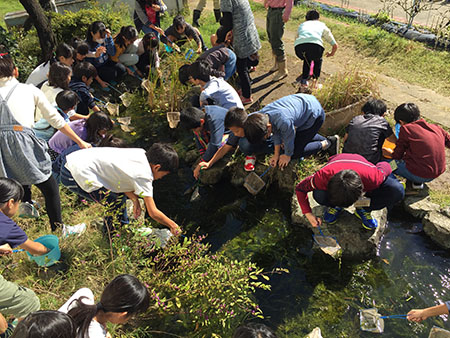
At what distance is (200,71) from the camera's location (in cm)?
436

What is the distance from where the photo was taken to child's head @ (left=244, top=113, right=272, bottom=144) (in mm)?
3432

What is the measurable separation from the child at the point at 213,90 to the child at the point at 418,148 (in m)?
1.97

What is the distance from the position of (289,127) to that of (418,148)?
1382 mm

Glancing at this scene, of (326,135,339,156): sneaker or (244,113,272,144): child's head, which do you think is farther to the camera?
(326,135,339,156): sneaker

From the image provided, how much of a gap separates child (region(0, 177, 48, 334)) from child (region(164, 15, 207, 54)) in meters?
4.71

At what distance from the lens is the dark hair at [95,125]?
3479 mm

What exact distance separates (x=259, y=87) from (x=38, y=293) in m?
4.48

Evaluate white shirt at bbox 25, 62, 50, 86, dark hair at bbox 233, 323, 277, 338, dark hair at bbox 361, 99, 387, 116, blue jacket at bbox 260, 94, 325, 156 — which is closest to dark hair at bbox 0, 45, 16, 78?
white shirt at bbox 25, 62, 50, 86

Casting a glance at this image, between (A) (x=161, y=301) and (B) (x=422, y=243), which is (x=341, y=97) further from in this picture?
(A) (x=161, y=301)

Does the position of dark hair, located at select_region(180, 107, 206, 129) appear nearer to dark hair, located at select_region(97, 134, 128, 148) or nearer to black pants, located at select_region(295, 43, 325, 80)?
dark hair, located at select_region(97, 134, 128, 148)

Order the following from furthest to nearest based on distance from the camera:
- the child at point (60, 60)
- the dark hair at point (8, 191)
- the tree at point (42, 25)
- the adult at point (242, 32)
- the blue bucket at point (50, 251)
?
the tree at point (42, 25) → the adult at point (242, 32) → the child at point (60, 60) → the blue bucket at point (50, 251) → the dark hair at point (8, 191)

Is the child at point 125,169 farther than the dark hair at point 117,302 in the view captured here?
Yes

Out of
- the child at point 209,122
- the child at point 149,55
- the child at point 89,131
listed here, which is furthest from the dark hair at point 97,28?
the child at point 209,122

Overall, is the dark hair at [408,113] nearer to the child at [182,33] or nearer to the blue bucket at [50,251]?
the blue bucket at [50,251]
